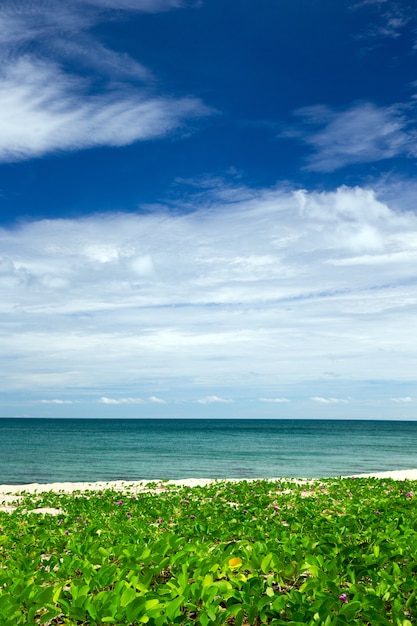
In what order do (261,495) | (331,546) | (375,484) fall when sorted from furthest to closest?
(375,484) → (261,495) → (331,546)

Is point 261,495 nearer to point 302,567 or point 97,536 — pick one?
point 97,536

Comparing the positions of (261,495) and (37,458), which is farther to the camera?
(37,458)

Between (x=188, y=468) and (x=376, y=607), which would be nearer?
(x=376, y=607)

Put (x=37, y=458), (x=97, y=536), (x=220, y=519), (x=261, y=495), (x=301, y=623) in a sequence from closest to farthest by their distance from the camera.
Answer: (x=301, y=623) → (x=97, y=536) → (x=220, y=519) → (x=261, y=495) → (x=37, y=458)

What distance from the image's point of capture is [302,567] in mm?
4836

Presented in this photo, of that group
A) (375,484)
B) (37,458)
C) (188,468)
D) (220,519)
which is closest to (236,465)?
(188,468)

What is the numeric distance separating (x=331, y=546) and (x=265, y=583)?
1558mm

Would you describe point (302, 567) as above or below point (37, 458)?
above

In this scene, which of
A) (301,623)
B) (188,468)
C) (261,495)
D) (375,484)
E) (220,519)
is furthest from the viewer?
(188,468)

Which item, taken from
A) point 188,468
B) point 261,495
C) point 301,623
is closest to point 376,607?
point 301,623

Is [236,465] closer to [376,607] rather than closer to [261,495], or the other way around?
[261,495]

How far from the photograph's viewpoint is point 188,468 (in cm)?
3816

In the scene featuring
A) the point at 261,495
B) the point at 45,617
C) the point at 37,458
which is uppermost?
the point at 45,617

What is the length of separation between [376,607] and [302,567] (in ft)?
3.02
